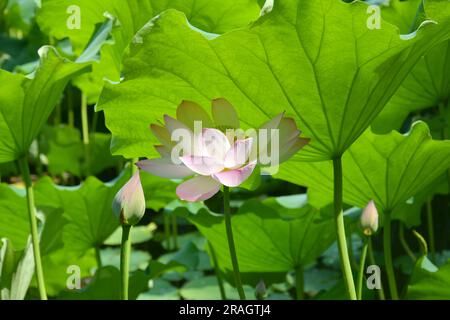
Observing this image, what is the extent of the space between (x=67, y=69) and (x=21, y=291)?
346 mm

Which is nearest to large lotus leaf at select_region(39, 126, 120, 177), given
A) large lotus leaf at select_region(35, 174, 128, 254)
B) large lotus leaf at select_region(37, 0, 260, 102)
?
large lotus leaf at select_region(35, 174, 128, 254)

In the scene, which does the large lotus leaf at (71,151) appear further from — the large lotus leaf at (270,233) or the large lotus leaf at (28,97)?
the large lotus leaf at (28,97)

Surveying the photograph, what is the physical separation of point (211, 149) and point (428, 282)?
1.51 ft

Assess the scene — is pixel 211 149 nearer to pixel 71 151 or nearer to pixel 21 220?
pixel 21 220

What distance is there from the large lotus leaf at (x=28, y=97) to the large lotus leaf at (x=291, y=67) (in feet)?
0.33

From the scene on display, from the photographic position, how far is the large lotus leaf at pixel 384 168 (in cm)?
100

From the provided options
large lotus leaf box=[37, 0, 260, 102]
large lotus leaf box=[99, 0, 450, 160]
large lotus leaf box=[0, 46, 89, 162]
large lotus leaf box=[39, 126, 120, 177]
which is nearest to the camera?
large lotus leaf box=[99, 0, 450, 160]

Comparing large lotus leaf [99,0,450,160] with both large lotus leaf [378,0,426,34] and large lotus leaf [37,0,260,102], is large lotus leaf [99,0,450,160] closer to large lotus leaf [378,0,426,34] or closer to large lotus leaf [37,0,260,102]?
large lotus leaf [37,0,260,102]

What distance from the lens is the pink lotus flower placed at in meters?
0.71

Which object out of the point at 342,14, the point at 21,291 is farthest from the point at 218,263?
the point at 342,14

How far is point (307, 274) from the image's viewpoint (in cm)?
202

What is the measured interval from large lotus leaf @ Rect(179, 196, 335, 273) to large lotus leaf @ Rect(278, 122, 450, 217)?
15 cm

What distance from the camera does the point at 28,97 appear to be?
3.26 feet

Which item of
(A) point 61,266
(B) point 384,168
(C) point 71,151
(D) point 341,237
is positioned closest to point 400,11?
(B) point 384,168
